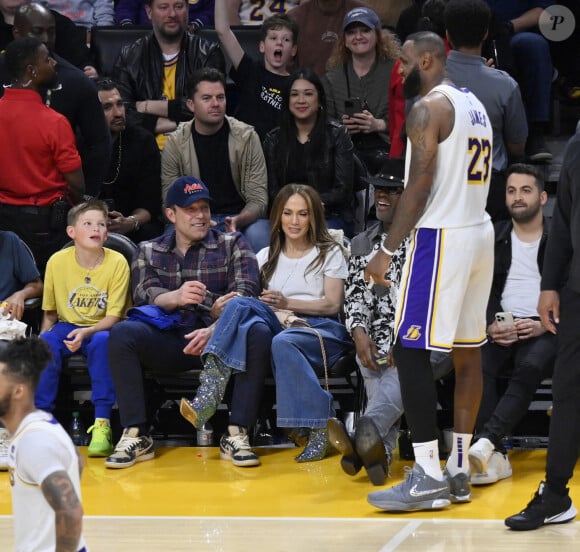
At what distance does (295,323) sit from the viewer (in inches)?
250

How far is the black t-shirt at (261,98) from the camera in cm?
817

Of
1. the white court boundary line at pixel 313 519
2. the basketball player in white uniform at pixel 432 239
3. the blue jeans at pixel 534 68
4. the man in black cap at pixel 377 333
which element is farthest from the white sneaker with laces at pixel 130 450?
the blue jeans at pixel 534 68

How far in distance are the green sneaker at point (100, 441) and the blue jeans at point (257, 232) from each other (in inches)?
59.6

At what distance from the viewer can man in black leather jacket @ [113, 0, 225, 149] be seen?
8328 mm

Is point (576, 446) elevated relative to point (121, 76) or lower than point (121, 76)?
lower

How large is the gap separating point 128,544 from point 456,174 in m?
1.91

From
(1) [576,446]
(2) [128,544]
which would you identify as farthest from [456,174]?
(2) [128,544]

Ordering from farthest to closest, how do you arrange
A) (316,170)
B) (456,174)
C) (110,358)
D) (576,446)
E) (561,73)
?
(561,73) → (316,170) → (110,358) → (456,174) → (576,446)

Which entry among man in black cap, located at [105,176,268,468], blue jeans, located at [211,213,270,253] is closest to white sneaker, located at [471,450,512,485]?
man in black cap, located at [105,176,268,468]

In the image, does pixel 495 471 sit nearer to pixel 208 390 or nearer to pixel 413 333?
pixel 413 333

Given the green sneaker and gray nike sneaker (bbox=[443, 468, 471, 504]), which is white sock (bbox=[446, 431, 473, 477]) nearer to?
gray nike sneaker (bbox=[443, 468, 471, 504])

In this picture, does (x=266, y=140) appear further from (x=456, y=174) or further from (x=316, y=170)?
(x=456, y=174)

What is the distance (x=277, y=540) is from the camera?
15.6ft

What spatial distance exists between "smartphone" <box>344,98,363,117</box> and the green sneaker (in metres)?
2.78
